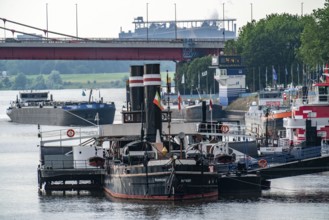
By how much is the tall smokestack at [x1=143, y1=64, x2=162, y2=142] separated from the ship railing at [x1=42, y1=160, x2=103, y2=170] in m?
5.59

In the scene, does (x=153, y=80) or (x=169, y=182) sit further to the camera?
(x=153, y=80)

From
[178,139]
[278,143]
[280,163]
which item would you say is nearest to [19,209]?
[178,139]

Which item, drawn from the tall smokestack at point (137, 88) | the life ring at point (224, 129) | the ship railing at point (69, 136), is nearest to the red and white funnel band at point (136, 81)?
the tall smokestack at point (137, 88)

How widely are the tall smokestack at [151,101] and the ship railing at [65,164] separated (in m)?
5.59

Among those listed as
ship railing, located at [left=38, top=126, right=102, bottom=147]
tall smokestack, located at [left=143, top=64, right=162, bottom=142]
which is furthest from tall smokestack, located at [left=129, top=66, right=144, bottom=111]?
tall smokestack, located at [left=143, top=64, right=162, bottom=142]

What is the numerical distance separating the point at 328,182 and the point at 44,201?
54.2 feet

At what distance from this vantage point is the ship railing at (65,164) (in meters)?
85.1

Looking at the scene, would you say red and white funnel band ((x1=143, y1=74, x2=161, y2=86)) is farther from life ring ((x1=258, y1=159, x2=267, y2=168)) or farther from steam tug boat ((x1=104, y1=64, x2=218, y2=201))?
life ring ((x1=258, y1=159, x2=267, y2=168))

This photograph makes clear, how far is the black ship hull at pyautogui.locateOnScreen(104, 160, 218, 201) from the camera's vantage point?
74.8m

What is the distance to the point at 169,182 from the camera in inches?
2945

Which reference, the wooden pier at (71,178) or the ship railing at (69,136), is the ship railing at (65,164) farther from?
the ship railing at (69,136)

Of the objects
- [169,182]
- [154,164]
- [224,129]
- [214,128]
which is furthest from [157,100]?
[214,128]

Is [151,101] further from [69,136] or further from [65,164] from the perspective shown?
[69,136]

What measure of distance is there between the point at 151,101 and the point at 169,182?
23.3 ft
